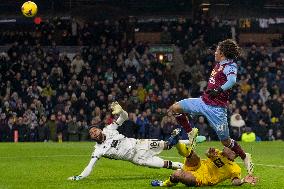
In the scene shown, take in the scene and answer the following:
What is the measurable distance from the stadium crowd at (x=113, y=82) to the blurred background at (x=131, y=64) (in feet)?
0.17

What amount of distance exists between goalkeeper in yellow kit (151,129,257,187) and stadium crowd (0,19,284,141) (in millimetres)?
19496

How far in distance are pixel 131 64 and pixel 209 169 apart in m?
25.8

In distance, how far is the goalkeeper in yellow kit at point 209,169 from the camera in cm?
1204

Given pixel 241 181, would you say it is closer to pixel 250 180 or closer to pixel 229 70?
pixel 250 180

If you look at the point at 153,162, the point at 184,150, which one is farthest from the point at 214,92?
the point at 153,162

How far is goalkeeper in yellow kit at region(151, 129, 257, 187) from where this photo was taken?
12039 millimetres

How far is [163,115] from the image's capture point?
112 ft

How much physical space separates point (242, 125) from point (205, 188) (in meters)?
22.1

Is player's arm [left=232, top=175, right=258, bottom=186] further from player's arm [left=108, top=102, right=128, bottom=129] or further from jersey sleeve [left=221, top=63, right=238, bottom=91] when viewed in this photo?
player's arm [left=108, top=102, right=128, bottom=129]

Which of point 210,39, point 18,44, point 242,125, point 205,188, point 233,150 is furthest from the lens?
point 210,39

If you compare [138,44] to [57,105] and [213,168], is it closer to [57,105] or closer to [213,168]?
[57,105]

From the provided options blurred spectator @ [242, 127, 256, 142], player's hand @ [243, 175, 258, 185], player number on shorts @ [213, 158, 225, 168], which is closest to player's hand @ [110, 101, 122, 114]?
player number on shorts @ [213, 158, 225, 168]

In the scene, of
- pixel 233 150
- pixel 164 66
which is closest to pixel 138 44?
pixel 164 66

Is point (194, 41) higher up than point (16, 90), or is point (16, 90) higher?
point (194, 41)
